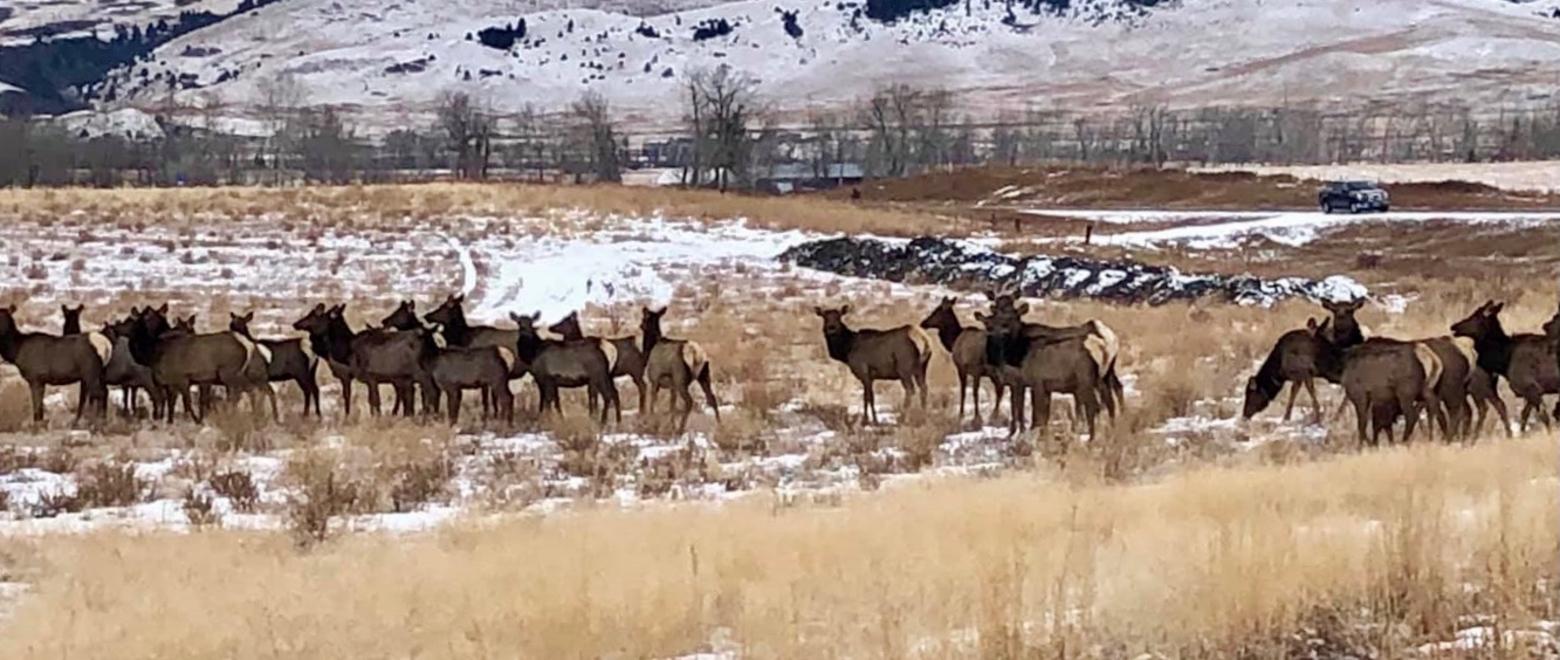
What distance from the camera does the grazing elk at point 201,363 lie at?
65.1 ft

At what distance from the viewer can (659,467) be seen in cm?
1648

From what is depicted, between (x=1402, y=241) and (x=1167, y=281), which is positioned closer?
(x=1167, y=281)

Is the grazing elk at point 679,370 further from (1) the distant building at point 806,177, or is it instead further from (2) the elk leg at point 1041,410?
(1) the distant building at point 806,177

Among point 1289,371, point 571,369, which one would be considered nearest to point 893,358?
point 571,369

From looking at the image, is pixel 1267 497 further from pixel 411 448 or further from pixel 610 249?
pixel 610 249

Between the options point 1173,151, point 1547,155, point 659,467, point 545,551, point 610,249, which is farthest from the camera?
point 1173,151

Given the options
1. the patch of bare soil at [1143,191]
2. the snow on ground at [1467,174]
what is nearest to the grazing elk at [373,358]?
the patch of bare soil at [1143,191]

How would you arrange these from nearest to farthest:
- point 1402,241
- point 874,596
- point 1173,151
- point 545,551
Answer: point 874,596 → point 545,551 → point 1402,241 → point 1173,151

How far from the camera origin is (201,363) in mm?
19859

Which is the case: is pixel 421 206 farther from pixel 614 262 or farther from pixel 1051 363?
pixel 1051 363

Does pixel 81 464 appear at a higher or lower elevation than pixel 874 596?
lower

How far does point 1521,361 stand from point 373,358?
41.1 feet

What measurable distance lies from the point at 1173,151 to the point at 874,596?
569ft

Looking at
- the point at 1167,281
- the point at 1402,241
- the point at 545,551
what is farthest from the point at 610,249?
the point at 545,551
